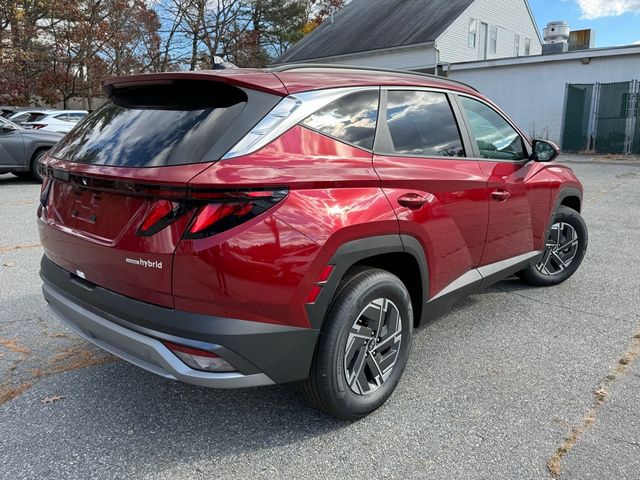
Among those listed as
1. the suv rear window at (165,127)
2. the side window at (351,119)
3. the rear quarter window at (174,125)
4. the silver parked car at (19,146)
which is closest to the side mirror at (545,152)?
the side window at (351,119)

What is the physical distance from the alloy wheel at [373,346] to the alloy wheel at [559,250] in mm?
2465

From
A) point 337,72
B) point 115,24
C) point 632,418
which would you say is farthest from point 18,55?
point 632,418

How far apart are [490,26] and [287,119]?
30645 millimetres

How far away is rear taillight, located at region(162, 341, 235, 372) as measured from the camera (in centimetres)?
220

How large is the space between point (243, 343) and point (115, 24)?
30451 millimetres

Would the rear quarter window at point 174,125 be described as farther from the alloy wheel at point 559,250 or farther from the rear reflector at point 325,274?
the alloy wheel at point 559,250

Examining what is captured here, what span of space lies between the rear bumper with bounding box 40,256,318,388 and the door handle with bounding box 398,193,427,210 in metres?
0.85

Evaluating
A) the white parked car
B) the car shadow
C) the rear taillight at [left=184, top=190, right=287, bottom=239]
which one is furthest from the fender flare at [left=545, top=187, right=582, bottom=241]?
the white parked car

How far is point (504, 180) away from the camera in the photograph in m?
3.67

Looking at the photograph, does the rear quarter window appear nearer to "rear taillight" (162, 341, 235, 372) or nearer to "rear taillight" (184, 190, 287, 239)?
"rear taillight" (184, 190, 287, 239)

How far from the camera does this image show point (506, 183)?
12.1 ft

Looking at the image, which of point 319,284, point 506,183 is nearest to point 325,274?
point 319,284

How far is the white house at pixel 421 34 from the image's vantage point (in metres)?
26.2

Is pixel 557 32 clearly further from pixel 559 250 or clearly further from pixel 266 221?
pixel 266 221
